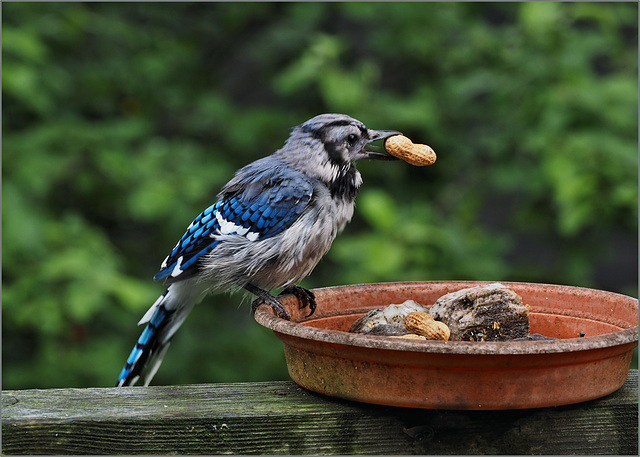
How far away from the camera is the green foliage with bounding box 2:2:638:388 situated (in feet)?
11.7

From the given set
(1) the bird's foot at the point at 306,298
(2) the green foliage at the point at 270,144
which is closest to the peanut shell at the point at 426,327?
(1) the bird's foot at the point at 306,298

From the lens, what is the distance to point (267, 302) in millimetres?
2035

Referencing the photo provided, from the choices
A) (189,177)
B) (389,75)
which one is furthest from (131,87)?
(389,75)

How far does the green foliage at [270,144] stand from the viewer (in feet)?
11.7

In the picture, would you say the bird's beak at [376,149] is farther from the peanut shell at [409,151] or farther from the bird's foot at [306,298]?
the bird's foot at [306,298]

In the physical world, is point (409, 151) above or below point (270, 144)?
below

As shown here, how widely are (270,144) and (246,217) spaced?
2.25 m

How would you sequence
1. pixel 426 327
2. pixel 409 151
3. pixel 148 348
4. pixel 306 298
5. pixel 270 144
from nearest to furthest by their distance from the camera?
pixel 426 327, pixel 306 298, pixel 409 151, pixel 148 348, pixel 270 144

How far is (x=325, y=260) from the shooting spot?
176 inches

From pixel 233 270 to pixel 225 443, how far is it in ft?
3.03

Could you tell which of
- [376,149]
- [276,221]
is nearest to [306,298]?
[276,221]

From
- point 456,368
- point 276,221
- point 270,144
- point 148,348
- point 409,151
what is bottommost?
point 148,348

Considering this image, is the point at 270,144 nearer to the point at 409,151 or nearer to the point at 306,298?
the point at 409,151

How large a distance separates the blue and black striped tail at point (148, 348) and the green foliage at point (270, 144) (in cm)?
96
